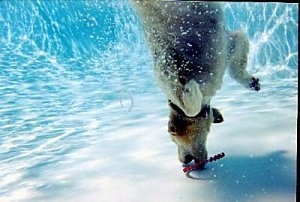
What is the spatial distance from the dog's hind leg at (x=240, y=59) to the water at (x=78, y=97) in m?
0.03

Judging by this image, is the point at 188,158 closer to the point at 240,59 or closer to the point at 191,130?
the point at 191,130

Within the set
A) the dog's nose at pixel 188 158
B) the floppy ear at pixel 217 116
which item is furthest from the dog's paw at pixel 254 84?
the dog's nose at pixel 188 158

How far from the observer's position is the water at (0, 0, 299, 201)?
1544 mm

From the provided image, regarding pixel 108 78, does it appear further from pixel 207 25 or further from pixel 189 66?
pixel 207 25

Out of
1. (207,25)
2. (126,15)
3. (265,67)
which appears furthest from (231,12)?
(126,15)

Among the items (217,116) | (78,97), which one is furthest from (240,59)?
(78,97)

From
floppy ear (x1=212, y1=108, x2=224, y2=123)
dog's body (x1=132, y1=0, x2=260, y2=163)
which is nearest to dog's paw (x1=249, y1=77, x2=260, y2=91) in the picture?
dog's body (x1=132, y1=0, x2=260, y2=163)

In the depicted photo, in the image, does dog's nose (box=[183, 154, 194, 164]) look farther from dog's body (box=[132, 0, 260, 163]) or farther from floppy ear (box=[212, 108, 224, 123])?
floppy ear (box=[212, 108, 224, 123])

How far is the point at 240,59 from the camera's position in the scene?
6.01 ft

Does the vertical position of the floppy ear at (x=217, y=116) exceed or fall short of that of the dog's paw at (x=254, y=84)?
it falls short

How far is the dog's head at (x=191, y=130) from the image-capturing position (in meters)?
1.77

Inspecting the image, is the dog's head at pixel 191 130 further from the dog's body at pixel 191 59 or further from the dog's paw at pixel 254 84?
the dog's paw at pixel 254 84

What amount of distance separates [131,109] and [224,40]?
17.2 inches

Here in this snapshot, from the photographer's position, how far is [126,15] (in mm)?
1663
